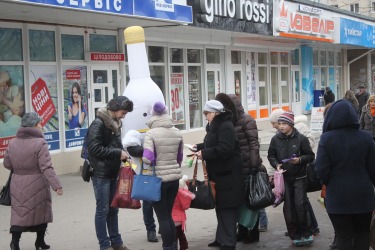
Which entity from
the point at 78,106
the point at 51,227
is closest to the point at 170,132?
the point at 51,227

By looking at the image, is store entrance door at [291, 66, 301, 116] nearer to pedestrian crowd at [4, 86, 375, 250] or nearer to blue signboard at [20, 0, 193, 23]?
blue signboard at [20, 0, 193, 23]

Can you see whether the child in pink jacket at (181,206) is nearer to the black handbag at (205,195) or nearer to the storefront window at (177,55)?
the black handbag at (205,195)

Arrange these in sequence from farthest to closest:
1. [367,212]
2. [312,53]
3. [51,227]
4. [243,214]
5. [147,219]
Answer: [312,53]
[51,227]
[147,219]
[243,214]
[367,212]

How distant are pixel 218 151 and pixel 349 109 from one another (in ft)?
5.03

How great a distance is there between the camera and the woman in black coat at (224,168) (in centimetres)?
641

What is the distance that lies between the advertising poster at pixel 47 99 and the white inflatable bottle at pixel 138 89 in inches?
196

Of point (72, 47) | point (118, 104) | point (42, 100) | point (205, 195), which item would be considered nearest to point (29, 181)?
point (118, 104)

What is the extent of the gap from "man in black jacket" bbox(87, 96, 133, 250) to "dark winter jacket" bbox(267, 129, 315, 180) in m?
1.83

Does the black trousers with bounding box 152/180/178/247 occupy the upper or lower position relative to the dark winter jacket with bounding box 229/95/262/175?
lower

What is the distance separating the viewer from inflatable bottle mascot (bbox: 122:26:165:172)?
25.6 feet

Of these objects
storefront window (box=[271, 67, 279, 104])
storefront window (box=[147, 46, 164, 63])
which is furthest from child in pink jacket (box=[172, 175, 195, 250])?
storefront window (box=[271, 67, 279, 104])

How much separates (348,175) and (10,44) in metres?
8.84

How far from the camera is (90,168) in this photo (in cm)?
669

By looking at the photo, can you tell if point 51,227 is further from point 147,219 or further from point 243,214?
point 243,214
